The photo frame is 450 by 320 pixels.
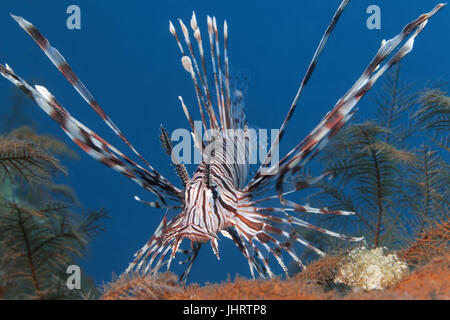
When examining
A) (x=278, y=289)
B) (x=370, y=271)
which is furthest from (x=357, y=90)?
(x=370, y=271)

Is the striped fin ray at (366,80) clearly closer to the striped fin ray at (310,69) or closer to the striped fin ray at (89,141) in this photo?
the striped fin ray at (310,69)

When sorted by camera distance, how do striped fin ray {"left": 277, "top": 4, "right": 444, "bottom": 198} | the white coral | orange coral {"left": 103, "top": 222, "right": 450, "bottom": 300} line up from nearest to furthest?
orange coral {"left": 103, "top": 222, "right": 450, "bottom": 300} → striped fin ray {"left": 277, "top": 4, "right": 444, "bottom": 198} → the white coral

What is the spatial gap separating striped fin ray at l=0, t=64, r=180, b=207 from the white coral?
1318 mm

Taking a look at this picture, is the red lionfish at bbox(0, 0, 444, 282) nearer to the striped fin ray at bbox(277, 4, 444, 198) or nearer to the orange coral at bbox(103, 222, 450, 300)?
the striped fin ray at bbox(277, 4, 444, 198)

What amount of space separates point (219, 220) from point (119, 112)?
64.2ft

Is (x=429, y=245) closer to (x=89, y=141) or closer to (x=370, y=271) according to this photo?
(x=370, y=271)

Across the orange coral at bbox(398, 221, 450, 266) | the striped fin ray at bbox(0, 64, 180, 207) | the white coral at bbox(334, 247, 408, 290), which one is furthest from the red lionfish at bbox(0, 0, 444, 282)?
the orange coral at bbox(398, 221, 450, 266)

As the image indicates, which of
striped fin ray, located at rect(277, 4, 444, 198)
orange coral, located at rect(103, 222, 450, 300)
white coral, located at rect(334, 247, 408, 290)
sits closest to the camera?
orange coral, located at rect(103, 222, 450, 300)

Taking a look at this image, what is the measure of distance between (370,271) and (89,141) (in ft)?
6.53

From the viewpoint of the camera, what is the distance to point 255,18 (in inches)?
888

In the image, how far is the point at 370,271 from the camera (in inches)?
83.7

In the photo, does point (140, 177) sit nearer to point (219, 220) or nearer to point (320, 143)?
point (219, 220)

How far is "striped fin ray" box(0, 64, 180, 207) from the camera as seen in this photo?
1746mm
